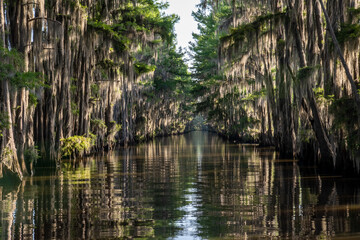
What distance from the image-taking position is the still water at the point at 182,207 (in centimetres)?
736

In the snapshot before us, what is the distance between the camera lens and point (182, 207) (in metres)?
9.63

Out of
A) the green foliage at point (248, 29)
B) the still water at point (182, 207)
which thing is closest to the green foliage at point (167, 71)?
the green foliage at point (248, 29)

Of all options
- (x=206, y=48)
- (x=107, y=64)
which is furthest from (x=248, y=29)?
(x=206, y=48)

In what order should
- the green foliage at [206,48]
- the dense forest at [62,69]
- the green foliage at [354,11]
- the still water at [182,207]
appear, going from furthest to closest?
the green foliage at [206,48], the dense forest at [62,69], the green foliage at [354,11], the still water at [182,207]

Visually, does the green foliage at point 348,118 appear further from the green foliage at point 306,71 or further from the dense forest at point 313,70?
the green foliage at point 306,71

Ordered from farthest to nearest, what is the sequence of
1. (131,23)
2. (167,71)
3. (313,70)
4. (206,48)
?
(167,71) < (206,48) < (131,23) < (313,70)

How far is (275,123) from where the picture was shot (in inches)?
1113

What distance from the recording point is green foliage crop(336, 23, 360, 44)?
44.0 feet

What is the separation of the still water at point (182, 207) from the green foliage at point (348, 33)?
4.20 metres

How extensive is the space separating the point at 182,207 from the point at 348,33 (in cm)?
773

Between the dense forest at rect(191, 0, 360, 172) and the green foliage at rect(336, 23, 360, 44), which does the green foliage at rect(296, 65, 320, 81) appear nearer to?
the dense forest at rect(191, 0, 360, 172)

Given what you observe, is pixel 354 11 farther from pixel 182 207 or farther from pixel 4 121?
pixel 4 121

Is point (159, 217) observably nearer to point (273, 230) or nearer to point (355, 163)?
point (273, 230)

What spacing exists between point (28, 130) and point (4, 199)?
22.0 ft
